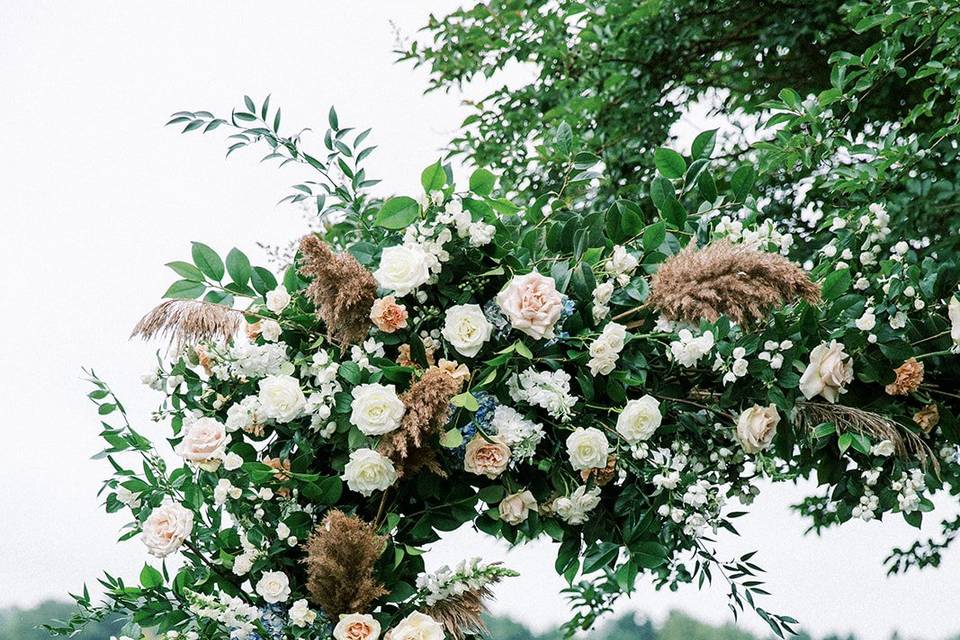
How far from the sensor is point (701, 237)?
1.77 m

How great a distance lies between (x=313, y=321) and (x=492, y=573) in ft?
1.81

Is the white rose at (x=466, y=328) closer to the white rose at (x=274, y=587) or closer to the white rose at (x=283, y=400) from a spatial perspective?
the white rose at (x=283, y=400)

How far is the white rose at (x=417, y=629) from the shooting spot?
4.72 ft

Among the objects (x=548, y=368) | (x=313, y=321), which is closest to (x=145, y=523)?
(x=313, y=321)

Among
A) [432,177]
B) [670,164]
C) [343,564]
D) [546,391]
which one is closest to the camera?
[343,564]

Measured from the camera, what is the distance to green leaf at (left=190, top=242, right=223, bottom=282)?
1654 mm

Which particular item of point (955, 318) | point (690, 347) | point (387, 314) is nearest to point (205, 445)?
point (387, 314)

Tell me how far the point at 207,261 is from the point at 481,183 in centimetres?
53

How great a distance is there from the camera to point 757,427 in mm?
1530

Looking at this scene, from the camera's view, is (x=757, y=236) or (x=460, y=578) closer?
(x=460, y=578)

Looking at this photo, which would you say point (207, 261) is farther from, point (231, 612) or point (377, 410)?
point (231, 612)

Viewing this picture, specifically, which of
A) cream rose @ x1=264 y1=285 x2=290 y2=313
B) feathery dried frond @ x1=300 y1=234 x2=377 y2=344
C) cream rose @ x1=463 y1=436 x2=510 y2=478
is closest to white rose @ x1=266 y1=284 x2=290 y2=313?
cream rose @ x1=264 y1=285 x2=290 y2=313

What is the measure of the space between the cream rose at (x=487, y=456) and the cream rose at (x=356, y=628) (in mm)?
288

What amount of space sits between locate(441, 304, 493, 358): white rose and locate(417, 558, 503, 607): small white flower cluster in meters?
0.35
